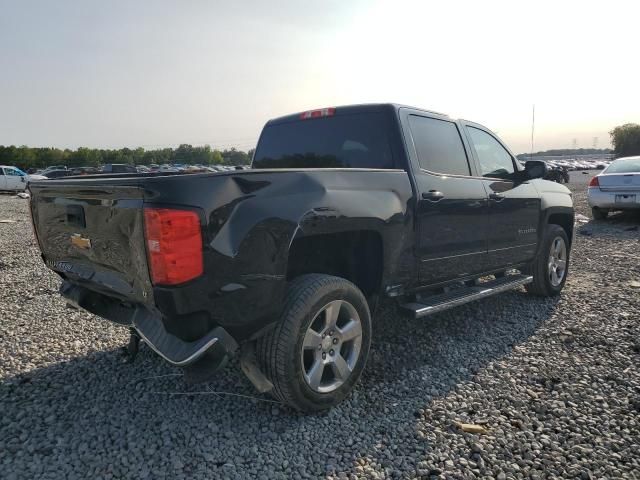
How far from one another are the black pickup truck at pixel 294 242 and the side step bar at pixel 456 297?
0.02 m

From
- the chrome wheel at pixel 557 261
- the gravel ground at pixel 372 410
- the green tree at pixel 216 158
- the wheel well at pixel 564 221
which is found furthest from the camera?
the green tree at pixel 216 158

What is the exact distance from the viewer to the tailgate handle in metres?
2.79

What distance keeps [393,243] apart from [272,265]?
42.8 inches

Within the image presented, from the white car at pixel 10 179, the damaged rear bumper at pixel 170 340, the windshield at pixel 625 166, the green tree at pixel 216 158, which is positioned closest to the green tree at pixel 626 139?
the windshield at pixel 625 166

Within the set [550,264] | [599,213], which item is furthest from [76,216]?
[599,213]

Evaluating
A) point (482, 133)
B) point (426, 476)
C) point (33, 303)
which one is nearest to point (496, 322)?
point (482, 133)

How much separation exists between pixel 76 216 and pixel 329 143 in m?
2.09

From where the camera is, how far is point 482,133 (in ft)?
15.9

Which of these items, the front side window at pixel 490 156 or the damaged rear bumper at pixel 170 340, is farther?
the front side window at pixel 490 156

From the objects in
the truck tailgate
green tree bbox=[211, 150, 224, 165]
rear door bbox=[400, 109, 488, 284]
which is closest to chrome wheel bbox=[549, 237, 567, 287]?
rear door bbox=[400, 109, 488, 284]

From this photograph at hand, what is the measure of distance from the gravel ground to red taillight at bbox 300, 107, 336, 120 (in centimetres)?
207

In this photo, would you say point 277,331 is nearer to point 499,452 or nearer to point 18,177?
point 499,452

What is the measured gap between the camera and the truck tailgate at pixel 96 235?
2426 mm

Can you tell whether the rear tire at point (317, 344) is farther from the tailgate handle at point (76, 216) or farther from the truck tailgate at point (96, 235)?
the tailgate handle at point (76, 216)
